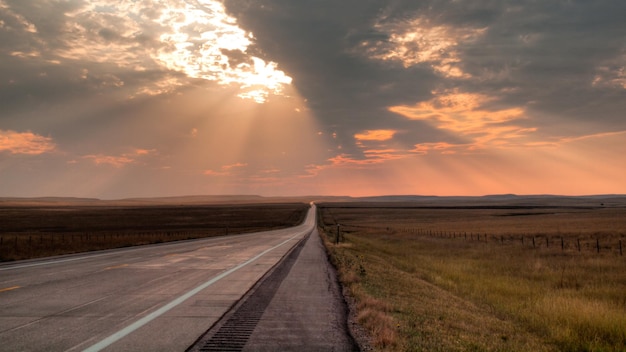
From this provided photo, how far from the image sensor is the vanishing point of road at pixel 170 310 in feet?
22.5

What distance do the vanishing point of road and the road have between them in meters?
0.02

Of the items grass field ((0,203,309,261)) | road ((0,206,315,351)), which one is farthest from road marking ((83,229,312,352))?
grass field ((0,203,309,261))

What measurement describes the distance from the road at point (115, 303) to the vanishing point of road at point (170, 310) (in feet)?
0.06

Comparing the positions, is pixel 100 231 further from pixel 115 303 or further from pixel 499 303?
pixel 499 303

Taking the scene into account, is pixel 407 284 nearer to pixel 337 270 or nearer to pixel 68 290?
pixel 337 270

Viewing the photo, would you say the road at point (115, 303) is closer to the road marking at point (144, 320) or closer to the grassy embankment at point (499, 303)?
the road marking at point (144, 320)

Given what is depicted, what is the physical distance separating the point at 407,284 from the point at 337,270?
113 inches

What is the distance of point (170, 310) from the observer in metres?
9.17

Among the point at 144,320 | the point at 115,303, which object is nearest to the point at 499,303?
the point at 144,320

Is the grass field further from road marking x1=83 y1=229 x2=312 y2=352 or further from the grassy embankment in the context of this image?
the grassy embankment

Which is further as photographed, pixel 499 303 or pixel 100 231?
pixel 100 231

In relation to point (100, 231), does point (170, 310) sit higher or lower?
higher

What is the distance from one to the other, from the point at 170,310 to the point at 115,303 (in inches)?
65.3

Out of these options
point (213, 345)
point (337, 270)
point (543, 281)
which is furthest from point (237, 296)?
point (543, 281)
